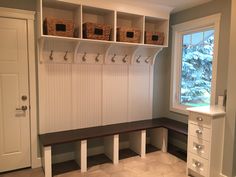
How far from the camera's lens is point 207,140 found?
8.50 feet

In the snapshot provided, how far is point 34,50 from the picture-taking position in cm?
289

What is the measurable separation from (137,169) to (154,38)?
2115mm

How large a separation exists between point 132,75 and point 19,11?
200 centimetres

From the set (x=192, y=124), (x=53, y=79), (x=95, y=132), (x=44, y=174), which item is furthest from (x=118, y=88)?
(x=44, y=174)

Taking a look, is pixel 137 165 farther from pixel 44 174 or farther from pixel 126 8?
pixel 126 8

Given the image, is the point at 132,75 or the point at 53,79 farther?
the point at 132,75

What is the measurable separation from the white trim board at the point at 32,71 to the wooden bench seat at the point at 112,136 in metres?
0.19

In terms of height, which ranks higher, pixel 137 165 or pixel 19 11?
pixel 19 11

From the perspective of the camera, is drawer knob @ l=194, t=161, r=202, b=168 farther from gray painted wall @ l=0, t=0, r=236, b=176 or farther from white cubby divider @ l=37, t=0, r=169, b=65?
white cubby divider @ l=37, t=0, r=169, b=65

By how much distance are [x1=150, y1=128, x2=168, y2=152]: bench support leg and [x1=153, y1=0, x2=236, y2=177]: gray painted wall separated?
1.05 ft

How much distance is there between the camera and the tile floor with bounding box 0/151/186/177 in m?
2.87

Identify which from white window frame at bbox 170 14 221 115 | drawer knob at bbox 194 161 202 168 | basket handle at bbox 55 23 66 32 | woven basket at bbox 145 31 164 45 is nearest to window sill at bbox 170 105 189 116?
white window frame at bbox 170 14 221 115

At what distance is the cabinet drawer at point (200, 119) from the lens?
2.56 metres

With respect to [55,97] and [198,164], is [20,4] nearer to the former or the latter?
[55,97]
